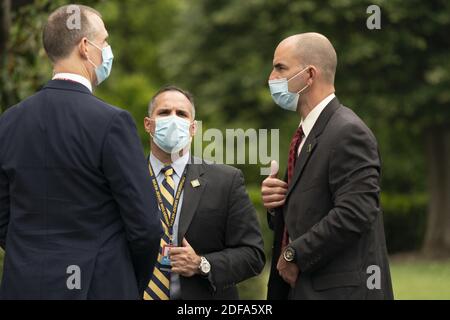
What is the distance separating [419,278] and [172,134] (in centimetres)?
1606

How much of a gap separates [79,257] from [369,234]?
1.59 meters

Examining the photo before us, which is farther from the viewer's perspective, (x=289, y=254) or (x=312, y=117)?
(x=312, y=117)

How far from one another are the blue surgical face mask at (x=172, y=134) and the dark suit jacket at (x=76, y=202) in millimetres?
1089

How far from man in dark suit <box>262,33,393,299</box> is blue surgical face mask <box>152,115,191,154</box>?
0.72m

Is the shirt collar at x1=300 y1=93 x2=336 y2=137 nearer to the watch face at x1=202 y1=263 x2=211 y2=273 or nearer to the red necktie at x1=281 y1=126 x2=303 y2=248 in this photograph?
the red necktie at x1=281 y1=126 x2=303 y2=248

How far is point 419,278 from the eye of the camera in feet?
68.8

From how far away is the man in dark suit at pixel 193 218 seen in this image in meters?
5.72

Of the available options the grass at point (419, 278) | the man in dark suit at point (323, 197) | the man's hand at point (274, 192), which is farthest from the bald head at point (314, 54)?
the grass at point (419, 278)

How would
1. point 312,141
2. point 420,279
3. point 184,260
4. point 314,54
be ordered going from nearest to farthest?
1. point 312,141
2. point 314,54
3. point 184,260
4. point 420,279

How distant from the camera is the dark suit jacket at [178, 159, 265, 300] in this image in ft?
18.9

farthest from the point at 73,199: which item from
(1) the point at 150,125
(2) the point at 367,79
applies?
(2) the point at 367,79

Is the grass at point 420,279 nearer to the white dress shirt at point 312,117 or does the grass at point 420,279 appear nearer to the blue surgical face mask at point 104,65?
the white dress shirt at point 312,117

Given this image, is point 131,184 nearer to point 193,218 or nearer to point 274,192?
point 274,192
